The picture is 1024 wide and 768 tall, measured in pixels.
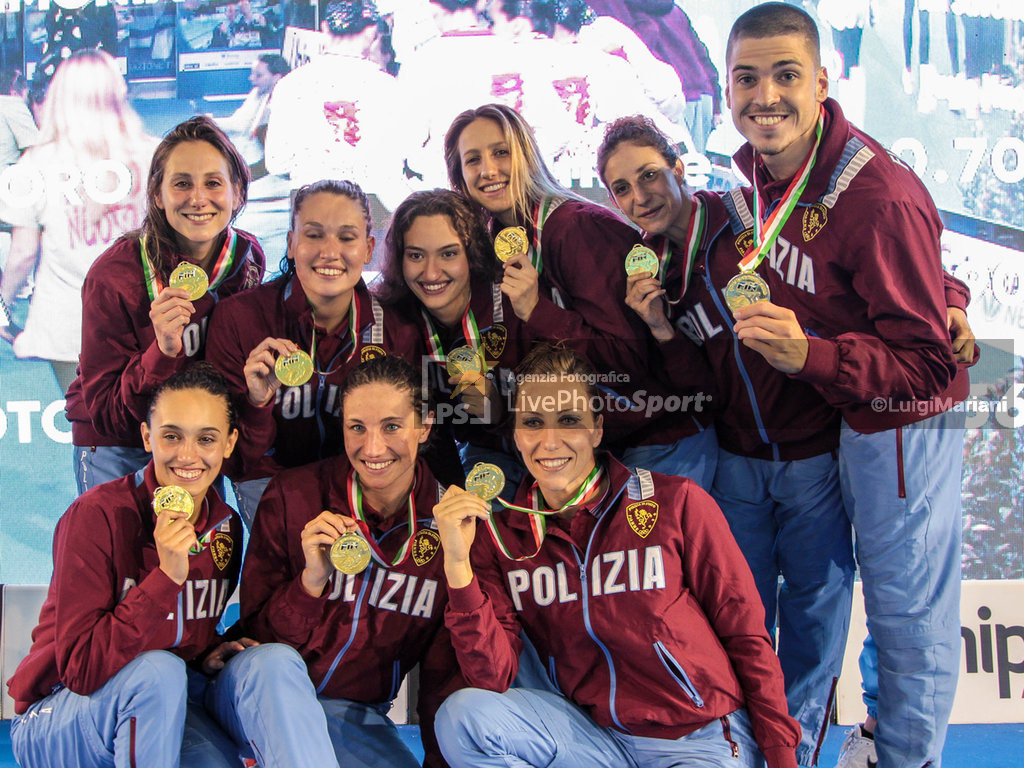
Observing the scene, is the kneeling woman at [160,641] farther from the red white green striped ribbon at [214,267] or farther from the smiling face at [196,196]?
the smiling face at [196,196]

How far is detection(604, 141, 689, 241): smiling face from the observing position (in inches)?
119

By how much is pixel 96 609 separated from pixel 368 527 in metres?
0.78

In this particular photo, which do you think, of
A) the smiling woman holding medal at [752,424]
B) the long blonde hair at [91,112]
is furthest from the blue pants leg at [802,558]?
the long blonde hair at [91,112]

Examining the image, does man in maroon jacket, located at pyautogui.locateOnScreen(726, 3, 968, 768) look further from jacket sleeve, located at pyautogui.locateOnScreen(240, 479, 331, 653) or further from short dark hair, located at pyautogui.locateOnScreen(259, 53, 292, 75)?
short dark hair, located at pyautogui.locateOnScreen(259, 53, 292, 75)

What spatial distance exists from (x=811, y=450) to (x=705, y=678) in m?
0.95

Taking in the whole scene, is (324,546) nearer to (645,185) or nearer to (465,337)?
(465,337)

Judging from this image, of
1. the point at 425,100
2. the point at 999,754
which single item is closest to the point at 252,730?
the point at 999,754

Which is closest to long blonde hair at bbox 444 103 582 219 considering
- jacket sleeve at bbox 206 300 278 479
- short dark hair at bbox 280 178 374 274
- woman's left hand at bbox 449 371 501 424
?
short dark hair at bbox 280 178 374 274

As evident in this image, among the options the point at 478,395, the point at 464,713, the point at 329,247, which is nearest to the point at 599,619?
the point at 464,713

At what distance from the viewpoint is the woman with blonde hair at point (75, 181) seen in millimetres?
4438

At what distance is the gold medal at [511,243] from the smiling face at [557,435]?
573 millimetres

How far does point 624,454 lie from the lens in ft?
10.7

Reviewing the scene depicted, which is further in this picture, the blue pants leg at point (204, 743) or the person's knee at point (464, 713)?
the blue pants leg at point (204, 743)

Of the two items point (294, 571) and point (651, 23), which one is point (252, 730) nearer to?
point (294, 571)
